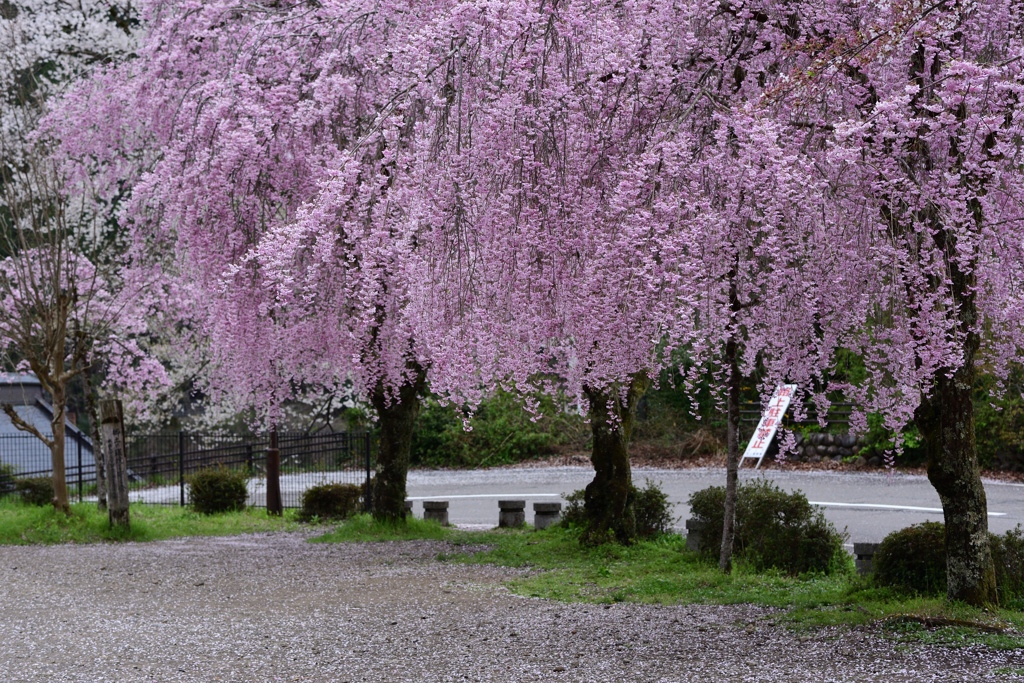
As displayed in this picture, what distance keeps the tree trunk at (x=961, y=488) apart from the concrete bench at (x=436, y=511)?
342 inches

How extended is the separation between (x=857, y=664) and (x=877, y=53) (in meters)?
3.67

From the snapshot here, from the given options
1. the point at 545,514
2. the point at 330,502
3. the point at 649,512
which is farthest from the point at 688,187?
the point at 330,502

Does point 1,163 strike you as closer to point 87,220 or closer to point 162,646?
point 87,220

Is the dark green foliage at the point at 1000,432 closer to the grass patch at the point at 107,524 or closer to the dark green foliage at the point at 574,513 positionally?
the dark green foliage at the point at 574,513

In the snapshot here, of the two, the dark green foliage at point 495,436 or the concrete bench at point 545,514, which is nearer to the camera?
the concrete bench at point 545,514

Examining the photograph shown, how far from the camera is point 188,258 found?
380 inches

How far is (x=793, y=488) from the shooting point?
17.2m

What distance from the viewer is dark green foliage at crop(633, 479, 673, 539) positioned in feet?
37.6

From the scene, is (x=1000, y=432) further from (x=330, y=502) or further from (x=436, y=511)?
(x=330, y=502)

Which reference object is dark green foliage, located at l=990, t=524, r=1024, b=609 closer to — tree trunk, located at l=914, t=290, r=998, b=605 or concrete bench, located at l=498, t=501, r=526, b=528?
tree trunk, located at l=914, t=290, r=998, b=605

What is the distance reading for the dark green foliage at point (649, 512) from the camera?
→ 11.5 m

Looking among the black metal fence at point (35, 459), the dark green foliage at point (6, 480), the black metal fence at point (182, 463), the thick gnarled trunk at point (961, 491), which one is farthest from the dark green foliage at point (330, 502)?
the thick gnarled trunk at point (961, 491)

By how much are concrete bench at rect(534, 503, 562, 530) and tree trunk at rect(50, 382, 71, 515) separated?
6871mm

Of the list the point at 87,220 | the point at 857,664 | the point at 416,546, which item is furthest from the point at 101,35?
the point at 857,664
